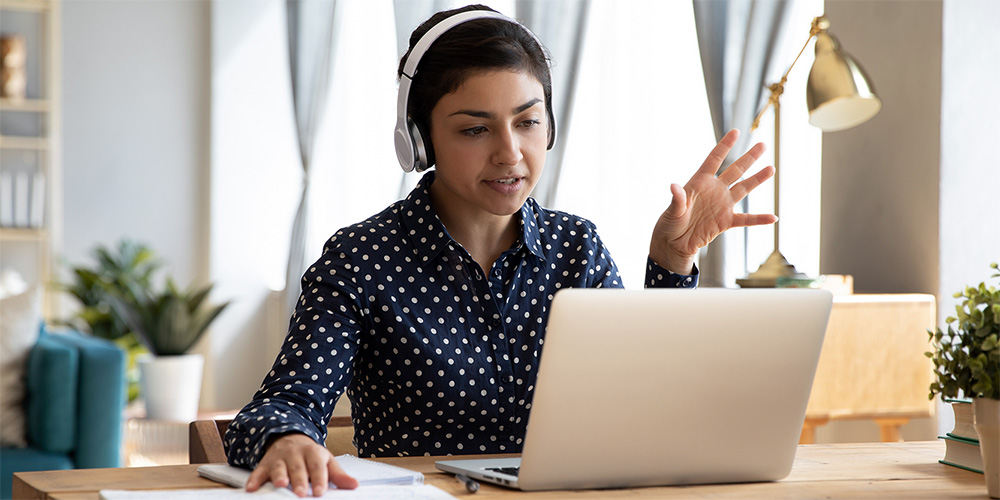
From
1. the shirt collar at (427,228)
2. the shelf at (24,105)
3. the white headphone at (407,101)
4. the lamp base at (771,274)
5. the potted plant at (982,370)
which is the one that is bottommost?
the potted plant at (982,370)

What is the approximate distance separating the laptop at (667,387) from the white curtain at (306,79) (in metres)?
3.05

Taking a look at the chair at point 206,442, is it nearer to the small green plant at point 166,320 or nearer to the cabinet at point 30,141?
the small green plant at point 166,320

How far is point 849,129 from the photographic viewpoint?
9.20 ft

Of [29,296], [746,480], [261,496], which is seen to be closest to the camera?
[261,496]

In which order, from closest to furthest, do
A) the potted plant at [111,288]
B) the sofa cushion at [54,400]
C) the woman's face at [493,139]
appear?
1. the woman's face at [493,139]
2. the sofa cushion at [54,400]
3. the potted plant at [111,288]

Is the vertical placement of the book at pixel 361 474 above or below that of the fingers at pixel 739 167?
below

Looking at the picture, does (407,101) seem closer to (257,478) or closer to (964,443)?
(257,478)

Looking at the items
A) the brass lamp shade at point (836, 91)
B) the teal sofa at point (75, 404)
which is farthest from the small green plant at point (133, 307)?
the brass lamp shade at point (836, 91)

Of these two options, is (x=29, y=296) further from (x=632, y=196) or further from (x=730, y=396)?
(x=730, y=396)

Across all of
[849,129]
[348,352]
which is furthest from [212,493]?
[849,129]

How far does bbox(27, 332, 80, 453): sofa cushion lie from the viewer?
2.98 meters

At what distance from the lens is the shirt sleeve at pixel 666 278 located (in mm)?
1454

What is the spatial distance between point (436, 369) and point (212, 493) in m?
0.47

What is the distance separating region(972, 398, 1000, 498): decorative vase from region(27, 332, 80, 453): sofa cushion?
270cm
